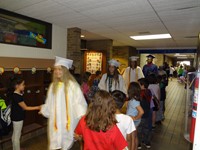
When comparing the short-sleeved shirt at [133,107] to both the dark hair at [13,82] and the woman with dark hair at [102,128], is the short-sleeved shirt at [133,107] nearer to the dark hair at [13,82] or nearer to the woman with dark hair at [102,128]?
the woman with dark hair at [102,128]

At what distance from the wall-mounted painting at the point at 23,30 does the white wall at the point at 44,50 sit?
0.09 meters

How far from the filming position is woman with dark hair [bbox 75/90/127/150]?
4.14ft

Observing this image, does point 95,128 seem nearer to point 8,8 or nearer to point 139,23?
point 8,8

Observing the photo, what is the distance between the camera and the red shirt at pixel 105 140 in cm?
126

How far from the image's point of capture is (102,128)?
4.18ft

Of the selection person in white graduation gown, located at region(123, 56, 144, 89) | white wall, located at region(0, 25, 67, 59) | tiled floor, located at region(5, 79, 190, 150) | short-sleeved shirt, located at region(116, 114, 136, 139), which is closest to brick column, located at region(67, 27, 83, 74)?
white wall, located at region(0, 25, 67, 59)

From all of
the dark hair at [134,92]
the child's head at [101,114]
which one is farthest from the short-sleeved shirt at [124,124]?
the dark hair at [134,92]

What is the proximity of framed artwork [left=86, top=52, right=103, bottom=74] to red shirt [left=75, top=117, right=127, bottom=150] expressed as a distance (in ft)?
→ 17.3

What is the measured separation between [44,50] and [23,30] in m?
0.63

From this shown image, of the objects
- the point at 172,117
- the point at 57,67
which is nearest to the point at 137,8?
the point at 57,67

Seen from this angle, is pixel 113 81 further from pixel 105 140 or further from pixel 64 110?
pixel 105 140

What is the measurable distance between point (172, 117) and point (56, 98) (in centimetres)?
390

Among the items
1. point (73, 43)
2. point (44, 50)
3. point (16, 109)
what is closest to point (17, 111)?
point (16, 109)

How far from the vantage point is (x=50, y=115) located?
2168 millimetres
